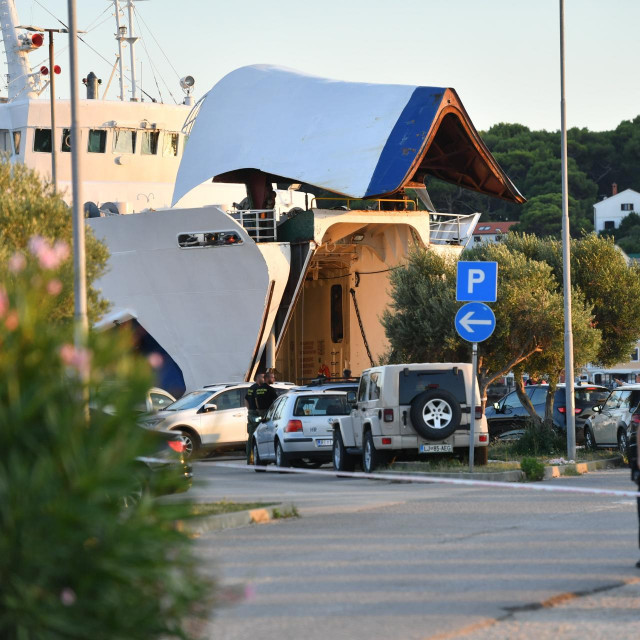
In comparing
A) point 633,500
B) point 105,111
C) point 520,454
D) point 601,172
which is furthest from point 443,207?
point 633,500

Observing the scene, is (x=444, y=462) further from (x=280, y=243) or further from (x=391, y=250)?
(x=391, y=250)

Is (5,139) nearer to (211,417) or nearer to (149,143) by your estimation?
(149,143)

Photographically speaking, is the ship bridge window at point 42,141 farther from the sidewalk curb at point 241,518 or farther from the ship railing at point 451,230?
the sidewalk curb at point 241,518

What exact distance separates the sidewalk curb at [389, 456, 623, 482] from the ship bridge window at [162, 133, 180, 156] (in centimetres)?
3088

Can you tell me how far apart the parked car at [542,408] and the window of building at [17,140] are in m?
24.3

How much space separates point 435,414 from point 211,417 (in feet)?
26.9

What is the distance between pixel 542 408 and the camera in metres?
30.5

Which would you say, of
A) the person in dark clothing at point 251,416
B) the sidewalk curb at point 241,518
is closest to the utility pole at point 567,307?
the person in dark clothing at point 251,416

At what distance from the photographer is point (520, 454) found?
23.9m

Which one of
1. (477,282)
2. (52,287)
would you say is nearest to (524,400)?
(477,282)

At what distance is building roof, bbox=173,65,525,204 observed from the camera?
127ft

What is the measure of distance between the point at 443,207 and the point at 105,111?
2548 inches

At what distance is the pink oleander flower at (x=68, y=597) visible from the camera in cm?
370

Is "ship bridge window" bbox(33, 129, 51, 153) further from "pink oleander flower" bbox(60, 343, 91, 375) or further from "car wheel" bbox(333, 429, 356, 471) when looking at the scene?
"pink oleander flower" bbox(60, 343, 91, 375)
